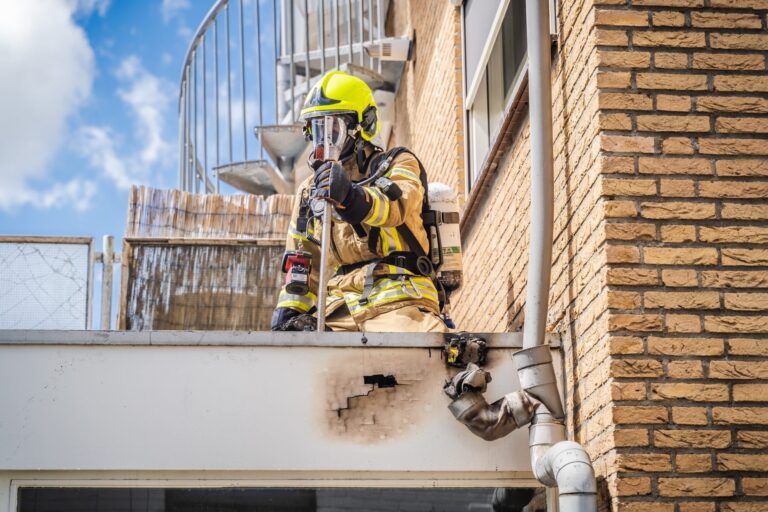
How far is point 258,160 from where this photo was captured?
11.4 metres

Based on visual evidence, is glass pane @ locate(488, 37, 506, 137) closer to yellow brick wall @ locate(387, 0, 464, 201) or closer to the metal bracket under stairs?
yellow brick wall @ locate(387, 0, 464, 201)

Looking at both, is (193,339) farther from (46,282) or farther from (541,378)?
(46,282)

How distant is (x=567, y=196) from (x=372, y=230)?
3.80ft

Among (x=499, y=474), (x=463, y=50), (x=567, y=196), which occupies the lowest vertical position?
(x=499, y=474)

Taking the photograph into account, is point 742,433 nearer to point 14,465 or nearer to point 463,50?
point 14,465

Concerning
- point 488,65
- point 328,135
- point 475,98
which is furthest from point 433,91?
point 328,135

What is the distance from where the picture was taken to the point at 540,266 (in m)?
5.10

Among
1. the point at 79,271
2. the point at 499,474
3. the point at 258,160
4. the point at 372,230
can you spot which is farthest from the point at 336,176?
the point at 258,160

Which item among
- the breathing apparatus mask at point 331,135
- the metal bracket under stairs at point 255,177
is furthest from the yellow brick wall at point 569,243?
the metal bracket under stairs at point 255,177

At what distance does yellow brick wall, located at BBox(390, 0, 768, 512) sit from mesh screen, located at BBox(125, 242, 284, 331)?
4121 mm

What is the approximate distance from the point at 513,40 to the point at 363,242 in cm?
161

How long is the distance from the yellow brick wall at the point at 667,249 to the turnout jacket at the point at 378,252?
33.5 inches

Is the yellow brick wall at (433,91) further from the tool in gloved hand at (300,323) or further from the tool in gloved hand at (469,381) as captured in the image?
the tool in gloved hand at (469,381)

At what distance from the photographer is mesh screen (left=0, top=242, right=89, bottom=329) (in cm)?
738
